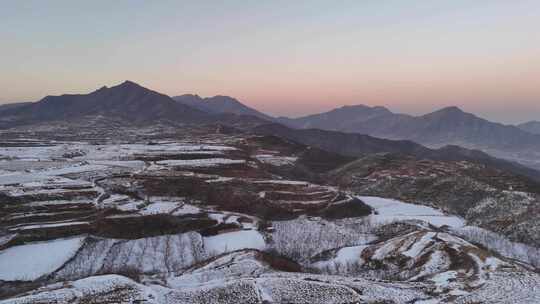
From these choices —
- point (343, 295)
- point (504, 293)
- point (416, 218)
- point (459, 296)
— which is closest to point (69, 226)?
point (343, 295)

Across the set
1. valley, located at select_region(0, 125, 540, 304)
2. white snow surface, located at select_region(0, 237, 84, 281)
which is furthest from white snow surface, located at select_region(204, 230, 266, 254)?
white snow surface, located at select_region(0, 237, 84, 281)

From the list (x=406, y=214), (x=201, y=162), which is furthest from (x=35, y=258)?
(x=201, y=162)

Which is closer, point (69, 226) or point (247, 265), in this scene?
point (247, 265)

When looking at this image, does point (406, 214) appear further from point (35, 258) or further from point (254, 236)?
point (35, 258)

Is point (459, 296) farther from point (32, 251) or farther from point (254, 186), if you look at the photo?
point (254, 186)

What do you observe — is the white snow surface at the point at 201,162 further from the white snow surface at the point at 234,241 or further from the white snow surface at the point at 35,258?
the white snow surface at the point at 35,258
